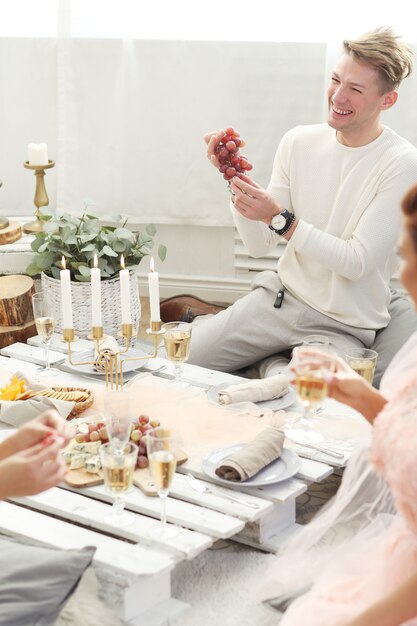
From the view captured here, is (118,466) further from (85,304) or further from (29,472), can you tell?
(85,304)

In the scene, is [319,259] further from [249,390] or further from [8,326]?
[8,326]

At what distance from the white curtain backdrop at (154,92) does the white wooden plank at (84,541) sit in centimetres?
203

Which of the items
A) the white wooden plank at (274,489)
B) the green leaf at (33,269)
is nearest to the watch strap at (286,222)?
the green leaf at (33,269)

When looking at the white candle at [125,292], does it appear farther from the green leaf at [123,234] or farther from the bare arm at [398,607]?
the bare arm at [398,607]

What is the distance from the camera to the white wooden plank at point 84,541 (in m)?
1.96

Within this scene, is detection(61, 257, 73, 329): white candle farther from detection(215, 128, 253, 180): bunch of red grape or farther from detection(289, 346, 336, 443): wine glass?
detection(289, 346, 336, 443): wine glass

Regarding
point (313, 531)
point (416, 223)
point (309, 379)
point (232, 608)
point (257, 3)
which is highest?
point (257, 3)

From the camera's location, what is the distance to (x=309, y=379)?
6.00 ft

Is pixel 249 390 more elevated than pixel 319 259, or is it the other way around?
pixel 319 259

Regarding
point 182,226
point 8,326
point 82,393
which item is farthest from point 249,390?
point 182,226

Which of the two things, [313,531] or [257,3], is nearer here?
[313,531]

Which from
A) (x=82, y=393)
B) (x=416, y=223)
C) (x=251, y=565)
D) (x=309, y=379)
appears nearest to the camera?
(x=416, y=223)

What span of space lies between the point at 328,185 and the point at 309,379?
4.97 ft

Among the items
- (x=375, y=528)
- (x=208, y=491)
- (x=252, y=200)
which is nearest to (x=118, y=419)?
(x=208, y=491)
